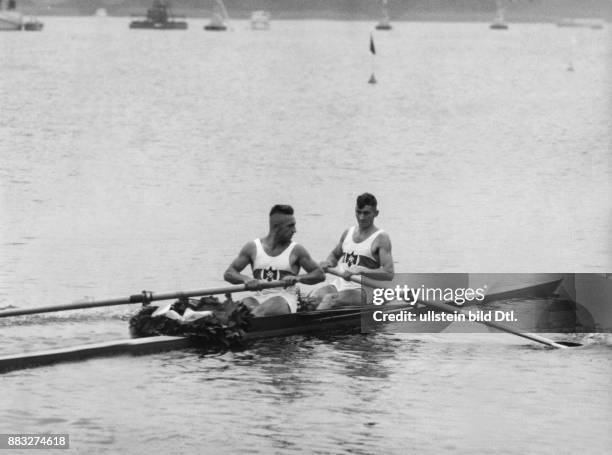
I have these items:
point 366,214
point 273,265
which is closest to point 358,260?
point 366,214

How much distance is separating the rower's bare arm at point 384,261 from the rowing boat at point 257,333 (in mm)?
574

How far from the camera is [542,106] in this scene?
320ft

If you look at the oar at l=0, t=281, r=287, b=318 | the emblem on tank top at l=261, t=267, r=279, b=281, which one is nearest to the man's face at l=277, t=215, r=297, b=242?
the emblem on tank top at l=261, t=267, r=279, b=281

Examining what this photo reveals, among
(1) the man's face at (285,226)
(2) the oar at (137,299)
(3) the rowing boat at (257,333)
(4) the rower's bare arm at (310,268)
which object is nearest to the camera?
(3) the rowing boat at (257,333)

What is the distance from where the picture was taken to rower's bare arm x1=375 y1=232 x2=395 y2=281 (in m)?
22.1

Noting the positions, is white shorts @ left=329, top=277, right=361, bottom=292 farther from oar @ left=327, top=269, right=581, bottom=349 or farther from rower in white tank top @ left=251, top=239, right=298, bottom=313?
rower in white tank top @ left=251, top=239, right=298, bottom=313

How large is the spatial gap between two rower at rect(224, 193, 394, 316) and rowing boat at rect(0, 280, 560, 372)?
0.19 m

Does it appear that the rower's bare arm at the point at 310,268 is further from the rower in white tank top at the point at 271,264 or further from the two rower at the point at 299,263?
the rower in white tank top at the point at 271,264

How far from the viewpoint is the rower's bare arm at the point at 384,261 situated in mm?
22062

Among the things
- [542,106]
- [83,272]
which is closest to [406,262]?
[83,272]

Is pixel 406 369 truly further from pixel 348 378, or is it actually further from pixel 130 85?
pixel 130 85

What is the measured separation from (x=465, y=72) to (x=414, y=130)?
74184 millimetres

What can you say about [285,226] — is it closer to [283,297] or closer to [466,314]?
[283,297]

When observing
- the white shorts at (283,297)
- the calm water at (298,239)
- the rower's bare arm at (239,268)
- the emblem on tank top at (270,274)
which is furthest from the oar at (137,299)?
the calm water at (298,239)
